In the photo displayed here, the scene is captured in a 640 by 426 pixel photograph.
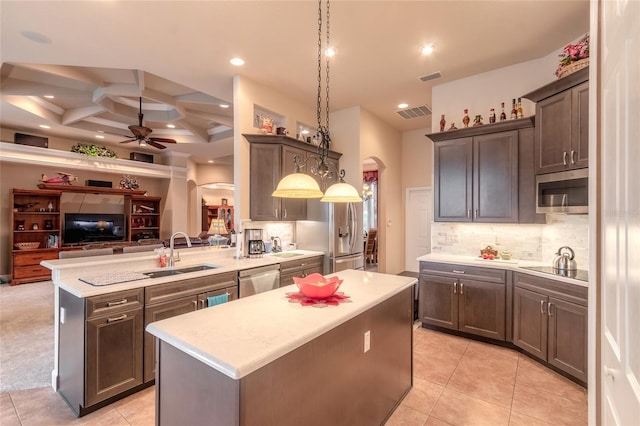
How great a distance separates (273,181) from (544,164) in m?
3.25

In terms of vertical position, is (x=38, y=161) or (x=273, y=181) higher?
(x=38, y=161)

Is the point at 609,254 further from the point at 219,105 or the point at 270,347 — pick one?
the point at 219,105

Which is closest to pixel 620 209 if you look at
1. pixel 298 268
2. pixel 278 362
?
pixel 278 362

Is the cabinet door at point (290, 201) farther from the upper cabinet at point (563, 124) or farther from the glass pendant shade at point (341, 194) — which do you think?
the upper cabinet at point (563, 124)

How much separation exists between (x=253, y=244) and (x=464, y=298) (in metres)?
2.81

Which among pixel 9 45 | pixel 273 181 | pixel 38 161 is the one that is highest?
pixel 9 45

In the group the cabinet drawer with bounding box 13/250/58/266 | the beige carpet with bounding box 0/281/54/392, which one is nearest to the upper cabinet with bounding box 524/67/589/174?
the beige carpet with bounding box 0/281/54/392

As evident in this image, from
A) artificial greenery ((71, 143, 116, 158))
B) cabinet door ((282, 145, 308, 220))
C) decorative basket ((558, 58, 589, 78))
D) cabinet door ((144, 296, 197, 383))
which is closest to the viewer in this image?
cabinet door ((144, 296, 197, 383))

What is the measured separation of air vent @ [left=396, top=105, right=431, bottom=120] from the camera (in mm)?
5422

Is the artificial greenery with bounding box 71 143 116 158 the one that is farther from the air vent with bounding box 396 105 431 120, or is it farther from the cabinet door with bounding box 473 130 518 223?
the cabinet door with bounding box 473 130 518 223

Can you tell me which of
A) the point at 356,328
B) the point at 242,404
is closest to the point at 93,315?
the point at 242,404

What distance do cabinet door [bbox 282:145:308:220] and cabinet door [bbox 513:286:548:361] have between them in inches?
117

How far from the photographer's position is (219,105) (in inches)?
214

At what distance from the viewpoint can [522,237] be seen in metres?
3.76
